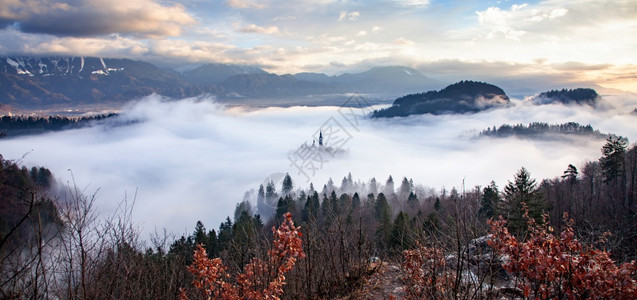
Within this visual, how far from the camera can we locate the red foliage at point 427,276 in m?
6.75

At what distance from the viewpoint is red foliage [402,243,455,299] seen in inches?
266

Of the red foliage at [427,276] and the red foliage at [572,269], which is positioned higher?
the red foliage at [572,269]

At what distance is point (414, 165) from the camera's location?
17900cm

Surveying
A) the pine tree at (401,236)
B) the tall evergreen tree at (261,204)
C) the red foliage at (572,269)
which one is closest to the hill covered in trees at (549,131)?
the tall evergreen tree at (261,204)

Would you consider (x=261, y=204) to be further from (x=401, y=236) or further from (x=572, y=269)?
Result: (x=572, y=269)

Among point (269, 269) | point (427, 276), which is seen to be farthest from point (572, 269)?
point (269, 269)

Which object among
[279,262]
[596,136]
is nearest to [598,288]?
[279,262]

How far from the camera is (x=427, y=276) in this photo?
7629 millimetres

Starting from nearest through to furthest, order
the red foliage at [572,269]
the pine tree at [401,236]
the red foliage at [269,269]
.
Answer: the red foliage at [572,269]
the red foliage at [269,269]
the pine tree at [401,236]

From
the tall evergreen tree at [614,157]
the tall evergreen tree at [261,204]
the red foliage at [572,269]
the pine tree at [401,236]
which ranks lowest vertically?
the tall evergreen tree at [261,204]

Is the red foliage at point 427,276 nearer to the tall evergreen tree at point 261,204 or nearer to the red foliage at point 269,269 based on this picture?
the red foliage at point 269,269

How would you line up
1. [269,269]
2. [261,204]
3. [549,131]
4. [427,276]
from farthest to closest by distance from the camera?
[549,131]
[261,204]
[427,276]
[269,269]

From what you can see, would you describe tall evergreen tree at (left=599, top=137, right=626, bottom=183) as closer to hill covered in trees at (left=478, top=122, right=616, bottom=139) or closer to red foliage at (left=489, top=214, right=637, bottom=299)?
red foliage at (left=489, top=214, right=637, bottom=299)

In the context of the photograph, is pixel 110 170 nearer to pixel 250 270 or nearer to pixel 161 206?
pixel 161 206
